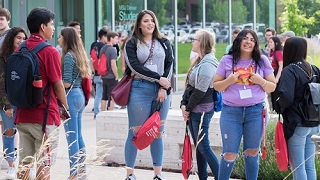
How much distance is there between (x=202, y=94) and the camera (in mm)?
8570

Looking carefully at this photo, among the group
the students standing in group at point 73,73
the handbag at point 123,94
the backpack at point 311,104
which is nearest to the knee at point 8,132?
the students standing in group at point 73,73

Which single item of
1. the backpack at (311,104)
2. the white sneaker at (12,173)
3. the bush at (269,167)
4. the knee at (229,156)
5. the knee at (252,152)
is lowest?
the bush at (269,167)

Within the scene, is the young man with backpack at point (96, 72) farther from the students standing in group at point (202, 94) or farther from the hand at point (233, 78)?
the hand at point (233, 78)

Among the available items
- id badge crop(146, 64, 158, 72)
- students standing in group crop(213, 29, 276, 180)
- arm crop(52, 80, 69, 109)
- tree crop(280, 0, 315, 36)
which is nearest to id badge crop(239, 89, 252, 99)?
students standing in group crop(213, 29, 276, 180)

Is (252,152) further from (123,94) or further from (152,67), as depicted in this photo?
(123,94)

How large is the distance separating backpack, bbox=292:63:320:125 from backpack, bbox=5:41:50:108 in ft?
8.15

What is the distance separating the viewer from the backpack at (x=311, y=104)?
7.72 meters

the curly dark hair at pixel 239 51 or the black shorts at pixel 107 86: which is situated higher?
the curly dark hair at pixel 239 51

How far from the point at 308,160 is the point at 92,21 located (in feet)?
49.0

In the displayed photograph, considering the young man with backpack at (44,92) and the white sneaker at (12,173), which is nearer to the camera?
the young man with backpack at (44,92)

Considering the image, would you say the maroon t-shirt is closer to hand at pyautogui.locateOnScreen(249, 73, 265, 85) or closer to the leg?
the leg

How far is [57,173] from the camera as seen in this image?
8320mm

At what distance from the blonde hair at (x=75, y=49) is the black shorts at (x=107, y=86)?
7.56 m

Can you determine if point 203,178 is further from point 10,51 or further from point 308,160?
point 10,51
